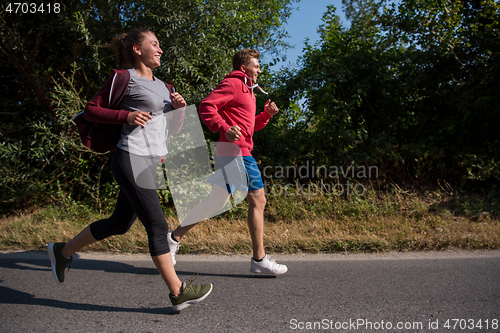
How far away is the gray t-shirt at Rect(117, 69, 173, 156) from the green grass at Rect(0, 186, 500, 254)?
5.87 feet

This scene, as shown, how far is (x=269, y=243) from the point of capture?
3779mm

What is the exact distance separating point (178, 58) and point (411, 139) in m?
4.00

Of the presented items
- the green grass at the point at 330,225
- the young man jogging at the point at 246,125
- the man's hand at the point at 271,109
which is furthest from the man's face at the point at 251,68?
the green grass at the point at 330,225

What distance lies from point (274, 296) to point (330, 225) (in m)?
1.89

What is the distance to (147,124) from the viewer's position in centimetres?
233

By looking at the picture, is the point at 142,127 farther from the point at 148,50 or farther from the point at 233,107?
the point at 233,107

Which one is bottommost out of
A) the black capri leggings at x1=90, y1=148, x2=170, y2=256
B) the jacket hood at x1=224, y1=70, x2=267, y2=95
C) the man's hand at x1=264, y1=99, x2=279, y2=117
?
the black capri leggings at x1=90, y1=148, x2=170, y2=256

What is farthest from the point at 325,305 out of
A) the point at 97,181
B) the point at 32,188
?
the point at 32,188

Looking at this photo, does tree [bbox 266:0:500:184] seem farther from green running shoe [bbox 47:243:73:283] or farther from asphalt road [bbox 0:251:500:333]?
green running shoe [bbox 47:243:73:283]

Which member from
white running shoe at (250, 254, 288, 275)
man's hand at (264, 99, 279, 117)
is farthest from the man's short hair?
white running shoe at (250, 254, 288, 275)

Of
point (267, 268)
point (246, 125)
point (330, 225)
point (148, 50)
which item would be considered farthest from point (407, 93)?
point (148, 50)

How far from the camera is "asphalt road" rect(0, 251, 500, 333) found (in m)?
2.16

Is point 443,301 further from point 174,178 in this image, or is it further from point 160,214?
point 174,178

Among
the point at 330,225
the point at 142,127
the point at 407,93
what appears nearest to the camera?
the point at 142,127
